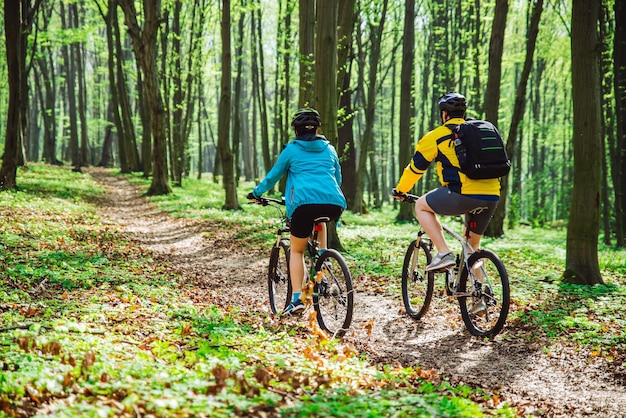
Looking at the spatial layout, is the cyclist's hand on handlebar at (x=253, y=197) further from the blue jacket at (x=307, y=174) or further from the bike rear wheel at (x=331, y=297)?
the bike rear wheel at (x=331, y=297)

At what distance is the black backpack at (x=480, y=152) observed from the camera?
5297 mm

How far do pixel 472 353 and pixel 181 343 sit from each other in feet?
9.54

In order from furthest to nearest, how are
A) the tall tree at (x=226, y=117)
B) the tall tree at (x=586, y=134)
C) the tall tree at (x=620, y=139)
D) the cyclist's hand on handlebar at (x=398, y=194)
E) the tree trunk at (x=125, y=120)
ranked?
the tree trunk at (x=125, y=120) < the tall tree at (x=226, y=117) < the tall tree at (x=620, y=139) < the tall tree at (x=586, y=134) < the cyclist's hand on handlebar at (x=398, y=194)


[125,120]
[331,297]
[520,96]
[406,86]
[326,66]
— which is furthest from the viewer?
[125,120]

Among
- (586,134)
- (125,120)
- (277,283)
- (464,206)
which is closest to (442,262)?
(464,206)

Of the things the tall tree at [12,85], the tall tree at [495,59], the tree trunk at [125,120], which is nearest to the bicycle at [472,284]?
the tall tree at [495,59]

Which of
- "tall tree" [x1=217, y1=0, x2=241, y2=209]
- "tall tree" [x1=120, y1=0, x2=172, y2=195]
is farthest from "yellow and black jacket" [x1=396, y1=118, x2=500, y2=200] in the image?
"tall tree" [x1=120, y1=0, x2=172, y2=195]

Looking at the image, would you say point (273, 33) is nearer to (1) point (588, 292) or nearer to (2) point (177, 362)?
(1) point (588, 292)

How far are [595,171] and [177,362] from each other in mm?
6634

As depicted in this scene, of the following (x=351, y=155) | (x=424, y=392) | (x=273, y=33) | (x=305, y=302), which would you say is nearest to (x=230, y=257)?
(x=305, y=302)

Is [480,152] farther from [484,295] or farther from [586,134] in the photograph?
[586,134]

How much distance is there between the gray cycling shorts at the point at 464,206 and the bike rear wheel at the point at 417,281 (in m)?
0.78

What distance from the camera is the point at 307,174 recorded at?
17.4 feet

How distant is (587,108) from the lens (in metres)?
7.69
